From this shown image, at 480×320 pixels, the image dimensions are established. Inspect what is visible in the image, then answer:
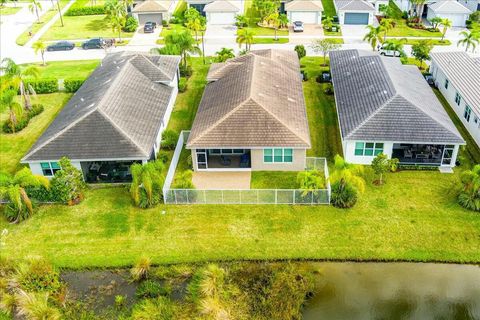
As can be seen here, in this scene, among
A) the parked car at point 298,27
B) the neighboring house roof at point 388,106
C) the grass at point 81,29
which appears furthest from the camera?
the grass at point 81,29

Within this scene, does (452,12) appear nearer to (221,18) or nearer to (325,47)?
(325,47)

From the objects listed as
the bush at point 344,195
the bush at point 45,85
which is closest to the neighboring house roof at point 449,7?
the bush at point 344,195

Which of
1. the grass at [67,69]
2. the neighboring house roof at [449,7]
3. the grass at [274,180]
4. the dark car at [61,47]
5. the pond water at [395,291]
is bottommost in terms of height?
the pond water at [395,291]

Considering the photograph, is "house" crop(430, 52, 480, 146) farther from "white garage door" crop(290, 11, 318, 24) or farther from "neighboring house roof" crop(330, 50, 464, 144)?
"white garage door" crop(290, 11, 318, 24)

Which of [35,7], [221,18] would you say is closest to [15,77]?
[221,18]

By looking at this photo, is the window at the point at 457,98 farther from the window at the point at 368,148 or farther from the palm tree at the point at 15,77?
the palm tree at the point at 15,77

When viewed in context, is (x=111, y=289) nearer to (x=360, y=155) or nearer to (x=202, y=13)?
(x=360, y=155)

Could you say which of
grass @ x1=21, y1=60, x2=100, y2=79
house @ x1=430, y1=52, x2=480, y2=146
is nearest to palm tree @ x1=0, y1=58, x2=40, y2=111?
grass @ x1=21, y1=60, x2=100, y2=79
